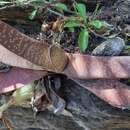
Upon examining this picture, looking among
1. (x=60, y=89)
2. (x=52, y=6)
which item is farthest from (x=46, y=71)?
(x=52, y=6)

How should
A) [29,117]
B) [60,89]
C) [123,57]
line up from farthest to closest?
1. [29,117]
2. [60,89]
3. [123,57]

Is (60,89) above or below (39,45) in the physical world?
below

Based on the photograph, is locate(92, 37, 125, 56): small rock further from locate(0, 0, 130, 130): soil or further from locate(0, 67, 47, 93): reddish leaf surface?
locate(0, 67, 47, 93): reddish leaf surface

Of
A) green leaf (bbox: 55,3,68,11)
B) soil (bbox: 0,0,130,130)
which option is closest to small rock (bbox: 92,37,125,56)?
soil (bbox: 0,0,130,130)

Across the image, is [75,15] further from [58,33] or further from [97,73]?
[97,73]

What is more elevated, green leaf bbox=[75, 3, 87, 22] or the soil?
green leaf bbox=[75, 3, 87, 22]

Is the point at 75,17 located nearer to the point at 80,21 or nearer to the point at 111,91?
the point at 80,21

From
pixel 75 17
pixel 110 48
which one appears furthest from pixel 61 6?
pixel 110 48
